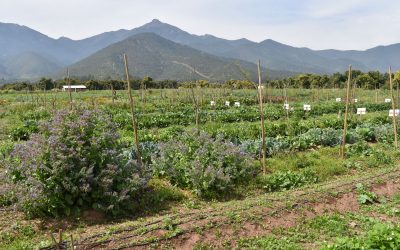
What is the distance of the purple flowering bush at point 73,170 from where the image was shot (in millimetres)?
6422

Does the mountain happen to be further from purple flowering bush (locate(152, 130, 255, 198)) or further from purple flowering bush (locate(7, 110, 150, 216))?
purple flowering bush (locate(7, 110, 150, 216))

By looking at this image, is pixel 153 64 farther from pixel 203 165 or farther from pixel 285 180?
pixel 203 165

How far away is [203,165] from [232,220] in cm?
183

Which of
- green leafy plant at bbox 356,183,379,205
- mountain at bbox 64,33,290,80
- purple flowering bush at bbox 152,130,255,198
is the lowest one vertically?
green leafy plant at bbox 356,183,379,205

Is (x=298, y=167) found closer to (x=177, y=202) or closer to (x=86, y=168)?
(x=177, y=202)

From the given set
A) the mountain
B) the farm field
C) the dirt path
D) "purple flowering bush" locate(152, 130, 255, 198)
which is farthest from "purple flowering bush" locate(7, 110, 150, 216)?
the mountain

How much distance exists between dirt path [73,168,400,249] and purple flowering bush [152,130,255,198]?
550mm

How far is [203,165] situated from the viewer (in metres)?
8.26

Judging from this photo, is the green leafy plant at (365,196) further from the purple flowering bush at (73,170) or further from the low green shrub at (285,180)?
the purple flowering bush at (73,170)

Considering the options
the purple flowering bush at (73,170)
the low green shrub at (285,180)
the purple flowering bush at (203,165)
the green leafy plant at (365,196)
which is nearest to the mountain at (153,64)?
the low green shrub at (285,180)

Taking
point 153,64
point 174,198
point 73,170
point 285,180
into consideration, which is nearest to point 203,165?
point 174,198

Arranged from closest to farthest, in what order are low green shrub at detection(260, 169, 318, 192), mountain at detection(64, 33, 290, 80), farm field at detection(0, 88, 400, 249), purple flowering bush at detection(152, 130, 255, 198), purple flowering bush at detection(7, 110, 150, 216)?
farm field at detection(0, 88, 400, 249)
purple flowering bush at detection(7, 110, 150, 216)
purple flowering bush at detection(152, 130, 255, 198)
low green shrub at detection(260, 169, 318, 192)
mountain at detection(64, 33, 290, 80)

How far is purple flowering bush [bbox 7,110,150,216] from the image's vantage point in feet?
21.1

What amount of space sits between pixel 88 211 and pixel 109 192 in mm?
492
